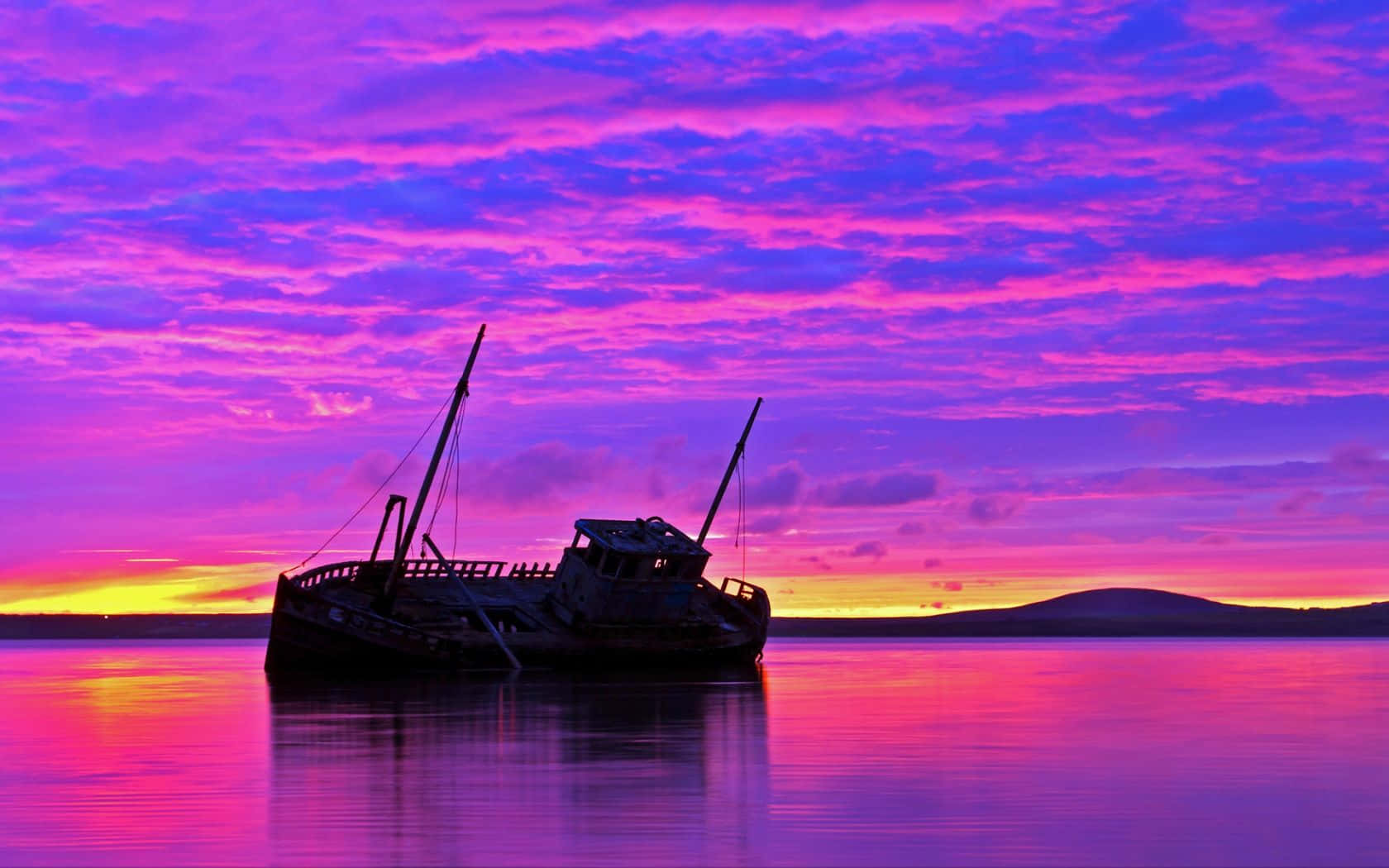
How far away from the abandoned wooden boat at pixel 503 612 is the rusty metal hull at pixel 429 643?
0.15ft

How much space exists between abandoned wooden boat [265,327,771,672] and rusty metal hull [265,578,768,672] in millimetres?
46

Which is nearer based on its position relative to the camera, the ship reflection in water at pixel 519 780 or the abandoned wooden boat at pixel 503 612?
the ship reflection in water at pixel 519 780

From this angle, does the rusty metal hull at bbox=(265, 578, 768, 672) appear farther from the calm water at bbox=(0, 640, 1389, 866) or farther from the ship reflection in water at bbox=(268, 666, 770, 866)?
the ship reflection in water at bbox=(268, 666, 770, 866)

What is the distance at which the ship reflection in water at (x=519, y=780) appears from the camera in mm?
20484

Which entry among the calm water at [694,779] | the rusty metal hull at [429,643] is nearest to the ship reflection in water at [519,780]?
the calm water at [694,779]

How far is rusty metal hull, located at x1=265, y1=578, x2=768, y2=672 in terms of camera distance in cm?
6378

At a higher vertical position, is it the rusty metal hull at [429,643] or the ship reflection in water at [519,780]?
the rusty metal hull at [429,643]

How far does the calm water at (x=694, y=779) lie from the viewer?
810 inches

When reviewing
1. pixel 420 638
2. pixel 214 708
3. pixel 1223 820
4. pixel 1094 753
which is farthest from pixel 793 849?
pixel 420 638

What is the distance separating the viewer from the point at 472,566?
2955 inches

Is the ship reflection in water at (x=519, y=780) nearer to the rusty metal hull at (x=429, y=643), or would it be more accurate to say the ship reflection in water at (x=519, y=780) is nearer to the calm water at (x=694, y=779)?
the calm water at (x=694, y=779)

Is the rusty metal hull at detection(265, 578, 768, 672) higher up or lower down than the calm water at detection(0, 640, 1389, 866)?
higher up

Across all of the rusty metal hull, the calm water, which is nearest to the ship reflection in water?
the calm water

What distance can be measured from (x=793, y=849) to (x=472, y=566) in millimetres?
55961
